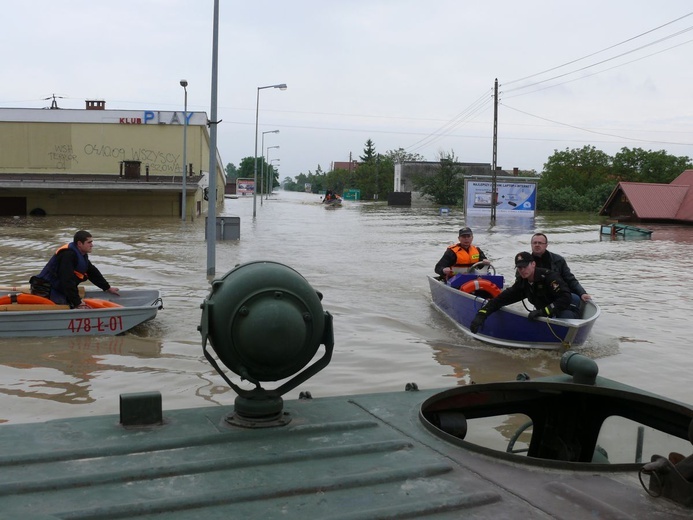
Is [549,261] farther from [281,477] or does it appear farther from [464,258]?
[281,477]

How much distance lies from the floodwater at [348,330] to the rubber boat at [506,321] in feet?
0.61

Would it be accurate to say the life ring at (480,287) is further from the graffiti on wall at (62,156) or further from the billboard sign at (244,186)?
the billboard sign at (244,186)

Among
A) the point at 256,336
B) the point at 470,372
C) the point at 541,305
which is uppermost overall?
the point at 256,336

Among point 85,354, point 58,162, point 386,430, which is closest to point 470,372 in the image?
point 85,354

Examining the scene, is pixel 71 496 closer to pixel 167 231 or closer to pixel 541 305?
pixel 541 305

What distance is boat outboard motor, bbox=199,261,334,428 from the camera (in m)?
3.14

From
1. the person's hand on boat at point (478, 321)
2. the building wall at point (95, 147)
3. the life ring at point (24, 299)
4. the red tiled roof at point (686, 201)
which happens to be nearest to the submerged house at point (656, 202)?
the red tiled roof at point (686, 201)

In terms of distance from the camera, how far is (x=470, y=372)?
10672 mm

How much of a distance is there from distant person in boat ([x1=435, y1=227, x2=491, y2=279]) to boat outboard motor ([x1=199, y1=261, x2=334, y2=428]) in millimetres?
11260

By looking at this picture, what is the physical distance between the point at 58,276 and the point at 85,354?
142 centimetres

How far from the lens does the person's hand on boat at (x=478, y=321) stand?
11963 millimetres

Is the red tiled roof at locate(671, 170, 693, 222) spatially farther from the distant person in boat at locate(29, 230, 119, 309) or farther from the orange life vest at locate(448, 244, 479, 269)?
the distant person in boat at locate(29, 230, 119, 309)

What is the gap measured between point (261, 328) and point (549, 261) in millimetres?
9104

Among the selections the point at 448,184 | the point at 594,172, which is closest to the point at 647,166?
the point at 594,172
